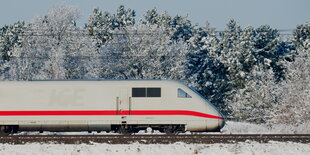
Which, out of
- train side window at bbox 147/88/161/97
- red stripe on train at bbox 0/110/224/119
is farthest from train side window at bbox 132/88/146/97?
red stripe on train at bbox 0/110/224/119

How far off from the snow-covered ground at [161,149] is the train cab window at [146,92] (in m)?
4.12

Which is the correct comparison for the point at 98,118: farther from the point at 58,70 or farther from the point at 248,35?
the point at 248,35

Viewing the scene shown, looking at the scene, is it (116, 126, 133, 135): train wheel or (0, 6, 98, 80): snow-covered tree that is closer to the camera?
(116, 126, 133, 135): train wheel

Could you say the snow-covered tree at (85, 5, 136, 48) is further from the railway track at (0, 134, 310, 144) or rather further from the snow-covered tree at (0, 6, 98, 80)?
the railway track at (0, 134, 310, 144)

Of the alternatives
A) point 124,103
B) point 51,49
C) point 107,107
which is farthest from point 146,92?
point 51,49

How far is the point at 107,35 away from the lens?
68.9 m

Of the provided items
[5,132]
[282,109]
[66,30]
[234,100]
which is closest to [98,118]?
[5,132]

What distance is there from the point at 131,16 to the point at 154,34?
38.7m

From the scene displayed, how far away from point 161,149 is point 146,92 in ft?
17.8

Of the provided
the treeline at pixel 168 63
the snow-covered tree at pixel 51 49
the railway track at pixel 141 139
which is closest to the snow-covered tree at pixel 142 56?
the treeline at pixel 168 63

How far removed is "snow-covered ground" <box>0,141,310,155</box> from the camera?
60.0 ft

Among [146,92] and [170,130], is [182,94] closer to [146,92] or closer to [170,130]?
[146,92]

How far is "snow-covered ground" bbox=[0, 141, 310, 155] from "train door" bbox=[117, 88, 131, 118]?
3687 mm

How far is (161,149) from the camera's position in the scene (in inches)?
747
